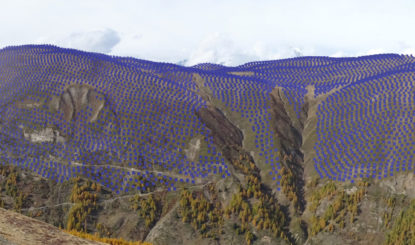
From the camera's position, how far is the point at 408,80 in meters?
137

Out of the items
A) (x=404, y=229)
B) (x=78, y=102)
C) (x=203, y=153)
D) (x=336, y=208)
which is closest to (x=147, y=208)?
(x=203, y=153)

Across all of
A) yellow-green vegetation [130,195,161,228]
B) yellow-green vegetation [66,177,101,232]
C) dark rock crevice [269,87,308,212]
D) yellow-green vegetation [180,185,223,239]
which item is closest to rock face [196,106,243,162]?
dark rock crevice [269,87,308,212]

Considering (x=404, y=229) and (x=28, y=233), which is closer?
(x=28, y=233)

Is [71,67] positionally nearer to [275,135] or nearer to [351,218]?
[275,135]

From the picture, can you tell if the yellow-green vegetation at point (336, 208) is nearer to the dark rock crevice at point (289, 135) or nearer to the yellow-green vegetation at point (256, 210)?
the dark rock crevice at point (289, 135)

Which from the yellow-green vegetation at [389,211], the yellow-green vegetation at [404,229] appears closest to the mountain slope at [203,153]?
the yellow-green vegetation at [389,211]

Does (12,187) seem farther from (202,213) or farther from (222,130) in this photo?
(222,130)

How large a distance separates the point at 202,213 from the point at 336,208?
3508 centimetres

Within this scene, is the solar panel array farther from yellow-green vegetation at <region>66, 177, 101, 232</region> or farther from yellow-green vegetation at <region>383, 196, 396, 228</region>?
yellow-green vegetation at <region>383, 196, 396, 228</region>

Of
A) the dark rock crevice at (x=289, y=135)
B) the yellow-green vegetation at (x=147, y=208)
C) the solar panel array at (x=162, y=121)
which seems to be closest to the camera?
the yellow-green vegetation at (x=147, y=208)

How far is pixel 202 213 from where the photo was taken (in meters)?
105

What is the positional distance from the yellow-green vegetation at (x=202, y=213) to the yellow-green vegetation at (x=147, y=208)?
739cm

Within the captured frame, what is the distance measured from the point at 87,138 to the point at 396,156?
94.3m

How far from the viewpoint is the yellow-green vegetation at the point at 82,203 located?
342ft
